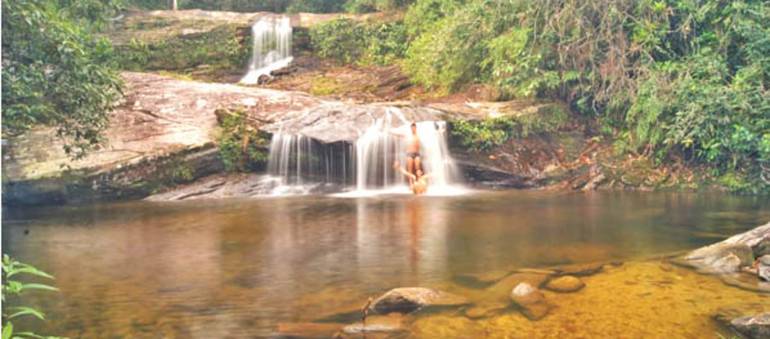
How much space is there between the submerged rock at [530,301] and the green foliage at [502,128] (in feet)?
28.1

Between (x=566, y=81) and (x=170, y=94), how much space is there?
9.73 meters

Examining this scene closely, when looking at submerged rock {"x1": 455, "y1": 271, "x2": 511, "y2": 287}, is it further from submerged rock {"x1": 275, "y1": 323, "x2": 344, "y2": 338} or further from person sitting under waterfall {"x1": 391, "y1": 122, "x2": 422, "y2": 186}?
person sitting under waterfall {"x1": 391, "y1": 122, "x2": 422, "y2": 186}

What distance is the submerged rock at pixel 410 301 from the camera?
503cm

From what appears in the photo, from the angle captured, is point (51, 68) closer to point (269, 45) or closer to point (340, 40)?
point (269, 45)

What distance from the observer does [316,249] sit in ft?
25.6

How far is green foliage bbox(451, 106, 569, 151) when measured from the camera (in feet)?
45.7

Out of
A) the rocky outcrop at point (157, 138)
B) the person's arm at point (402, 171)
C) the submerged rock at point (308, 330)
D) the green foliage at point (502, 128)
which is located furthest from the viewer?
the green foliage at point (502, 128)

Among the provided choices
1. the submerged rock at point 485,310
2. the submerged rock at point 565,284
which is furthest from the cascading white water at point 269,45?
the submerged rock at point 485,310

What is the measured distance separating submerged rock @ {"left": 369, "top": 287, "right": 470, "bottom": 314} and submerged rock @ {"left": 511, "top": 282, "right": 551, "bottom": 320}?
458mm

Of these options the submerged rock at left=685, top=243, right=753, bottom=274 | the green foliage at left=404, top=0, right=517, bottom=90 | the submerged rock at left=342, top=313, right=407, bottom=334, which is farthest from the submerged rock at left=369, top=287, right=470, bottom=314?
the green foliage at left=404, top=0, right=517, bottom=90

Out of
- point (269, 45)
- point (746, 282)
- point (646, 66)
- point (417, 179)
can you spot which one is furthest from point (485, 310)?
point (269, 45)

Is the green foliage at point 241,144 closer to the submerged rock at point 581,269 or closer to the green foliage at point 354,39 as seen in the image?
the green foliage at point 354,39

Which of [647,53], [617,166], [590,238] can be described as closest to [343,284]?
[590,238]

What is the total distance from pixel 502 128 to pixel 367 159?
329 centimetres
